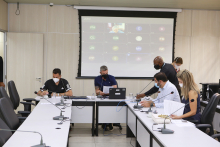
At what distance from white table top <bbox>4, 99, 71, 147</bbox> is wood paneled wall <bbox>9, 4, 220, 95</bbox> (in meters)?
2.76

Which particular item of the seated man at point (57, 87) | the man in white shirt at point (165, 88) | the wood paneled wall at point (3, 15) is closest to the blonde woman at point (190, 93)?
the man in white shirt at point (165, 88)

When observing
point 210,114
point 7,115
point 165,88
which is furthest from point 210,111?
point 7,115

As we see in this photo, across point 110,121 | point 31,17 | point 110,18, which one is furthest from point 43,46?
point 110,121

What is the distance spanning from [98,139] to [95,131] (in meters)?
0.32

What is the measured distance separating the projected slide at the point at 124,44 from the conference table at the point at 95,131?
6.04ft

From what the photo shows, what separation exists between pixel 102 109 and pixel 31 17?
126 inches

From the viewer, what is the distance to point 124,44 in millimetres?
6090

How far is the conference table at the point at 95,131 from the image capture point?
6.76ft

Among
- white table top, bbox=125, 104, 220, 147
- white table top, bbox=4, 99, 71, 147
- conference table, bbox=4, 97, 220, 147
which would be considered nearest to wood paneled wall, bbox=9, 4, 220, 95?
conference table, bbox=4, 97, 220, 147

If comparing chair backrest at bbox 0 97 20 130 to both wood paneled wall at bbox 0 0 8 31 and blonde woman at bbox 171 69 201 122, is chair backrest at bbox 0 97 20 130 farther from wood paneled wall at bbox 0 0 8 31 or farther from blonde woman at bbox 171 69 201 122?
wood paneled wall at bbox 0 0 8 31

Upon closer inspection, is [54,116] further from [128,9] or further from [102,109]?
[128,9]

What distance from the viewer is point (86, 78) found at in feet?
19.7

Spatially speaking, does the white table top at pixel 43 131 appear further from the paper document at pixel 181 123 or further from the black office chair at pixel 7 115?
the paper document at pixel 181 123

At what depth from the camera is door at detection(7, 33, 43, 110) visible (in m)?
5.70
